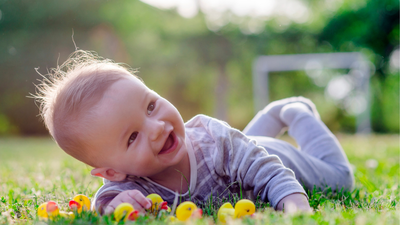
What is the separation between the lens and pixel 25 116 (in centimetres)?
1235

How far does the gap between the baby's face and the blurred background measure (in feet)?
32.6

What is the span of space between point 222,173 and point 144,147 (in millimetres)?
444

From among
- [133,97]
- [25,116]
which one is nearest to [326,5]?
[25,116]

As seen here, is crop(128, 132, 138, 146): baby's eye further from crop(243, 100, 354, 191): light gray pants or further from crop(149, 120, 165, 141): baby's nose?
crop(243, 100, 354, 191): light gray pants

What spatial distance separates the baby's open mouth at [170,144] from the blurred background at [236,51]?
9.92 meters

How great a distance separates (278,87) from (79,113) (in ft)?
36.3

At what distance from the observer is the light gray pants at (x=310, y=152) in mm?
2199

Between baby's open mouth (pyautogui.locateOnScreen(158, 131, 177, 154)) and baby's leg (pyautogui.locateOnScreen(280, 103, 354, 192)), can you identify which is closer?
baby's open mouth (pyautogui.locateOnScreen(158, 131, 177, 154))

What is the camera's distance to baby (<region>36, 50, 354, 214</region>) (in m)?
1.53

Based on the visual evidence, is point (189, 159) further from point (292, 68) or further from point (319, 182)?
point (292, 68)

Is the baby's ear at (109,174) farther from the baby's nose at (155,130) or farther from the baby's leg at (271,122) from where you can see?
the baby's leg at (271,122)

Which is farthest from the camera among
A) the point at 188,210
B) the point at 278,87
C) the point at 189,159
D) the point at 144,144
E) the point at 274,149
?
the point at 278,87

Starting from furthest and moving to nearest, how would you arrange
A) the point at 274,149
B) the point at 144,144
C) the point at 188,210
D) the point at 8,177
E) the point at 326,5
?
1. the point at 326,5
2. the point at 8,177
3. the point at 274,149
4. the point at 144,144
5. the point at 188,210

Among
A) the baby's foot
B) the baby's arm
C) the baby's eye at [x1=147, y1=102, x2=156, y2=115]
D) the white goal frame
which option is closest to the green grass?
the baby's arm
